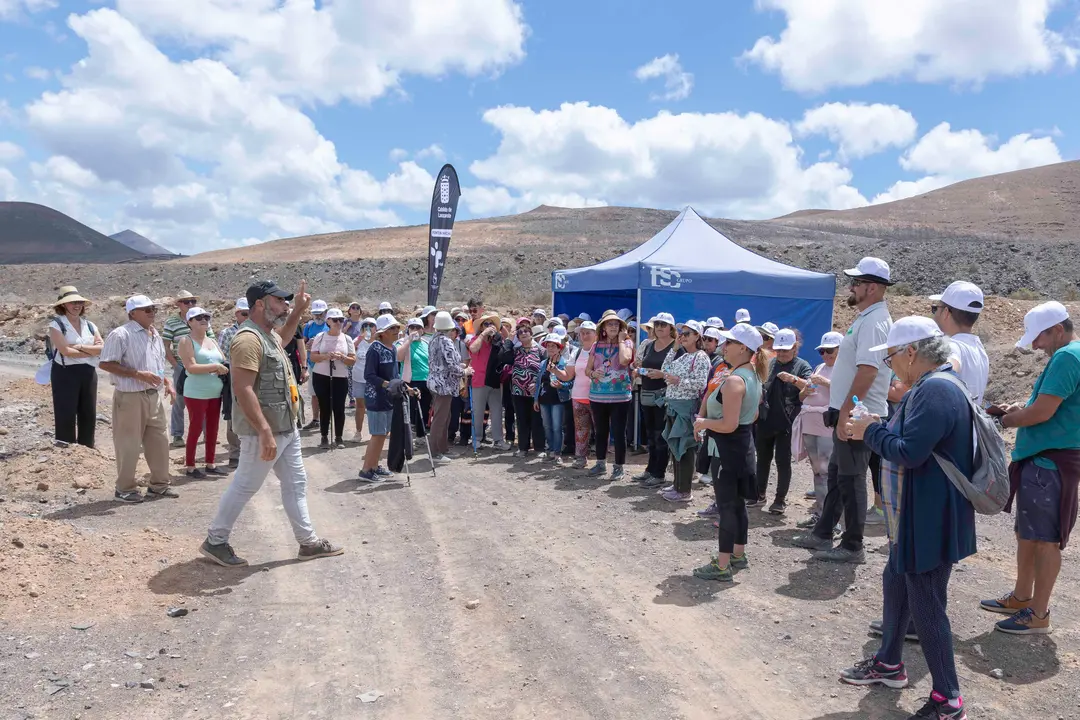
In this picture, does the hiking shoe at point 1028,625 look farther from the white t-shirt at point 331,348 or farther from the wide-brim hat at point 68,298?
the white t-shirt at point 331,348

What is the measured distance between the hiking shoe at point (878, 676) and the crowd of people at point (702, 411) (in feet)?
0.03

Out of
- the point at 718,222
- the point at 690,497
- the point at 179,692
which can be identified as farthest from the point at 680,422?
the point at 718,222

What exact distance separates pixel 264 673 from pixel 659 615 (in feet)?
7.15

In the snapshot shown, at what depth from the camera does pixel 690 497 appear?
7.35 metres

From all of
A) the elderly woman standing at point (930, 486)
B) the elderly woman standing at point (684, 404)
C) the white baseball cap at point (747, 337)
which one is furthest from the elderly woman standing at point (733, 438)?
the elderly woman standing at point (684, 404)

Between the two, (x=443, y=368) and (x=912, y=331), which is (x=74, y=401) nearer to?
(x=443, y=368)

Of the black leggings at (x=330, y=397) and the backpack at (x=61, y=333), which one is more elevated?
the backpack at (x=61, y=333)

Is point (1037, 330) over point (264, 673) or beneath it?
over

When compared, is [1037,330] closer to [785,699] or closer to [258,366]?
[785,699]

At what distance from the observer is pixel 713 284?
34.1 feet

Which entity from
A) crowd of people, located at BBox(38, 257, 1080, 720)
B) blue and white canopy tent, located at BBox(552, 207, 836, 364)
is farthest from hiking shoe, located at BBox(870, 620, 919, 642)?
blue and white canopy tent, located at BBox(552, 207, 836, 364)

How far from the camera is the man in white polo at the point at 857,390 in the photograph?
4.75m

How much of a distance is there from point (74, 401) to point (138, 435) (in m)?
1.41

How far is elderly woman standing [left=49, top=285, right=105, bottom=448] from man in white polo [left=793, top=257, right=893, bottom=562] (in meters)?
6.33
